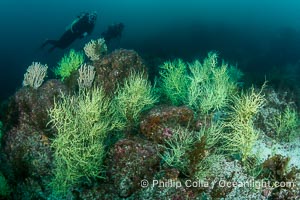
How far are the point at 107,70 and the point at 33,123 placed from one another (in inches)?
101

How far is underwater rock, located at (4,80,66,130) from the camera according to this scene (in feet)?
26.0

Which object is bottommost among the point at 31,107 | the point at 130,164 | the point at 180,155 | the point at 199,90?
the point at 130,164

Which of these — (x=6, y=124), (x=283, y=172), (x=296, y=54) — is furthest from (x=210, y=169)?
(x=296, y=54)

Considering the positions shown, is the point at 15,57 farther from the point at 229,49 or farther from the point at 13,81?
the point at 229,49

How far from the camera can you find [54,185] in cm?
682

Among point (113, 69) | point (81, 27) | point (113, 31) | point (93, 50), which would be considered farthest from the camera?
point (113, 31)

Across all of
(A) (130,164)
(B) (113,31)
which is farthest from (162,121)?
(B) (113,31)

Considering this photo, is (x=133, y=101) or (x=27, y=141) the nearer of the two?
(x=133, y=101)

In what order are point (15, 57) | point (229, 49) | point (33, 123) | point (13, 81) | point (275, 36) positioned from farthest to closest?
point (275, 36), point (15, 57), point (229, 49), point (13, 81), point (33, 123)

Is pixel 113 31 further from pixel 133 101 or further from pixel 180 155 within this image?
pixel 180 155

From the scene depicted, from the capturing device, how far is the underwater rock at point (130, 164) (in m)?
6.44

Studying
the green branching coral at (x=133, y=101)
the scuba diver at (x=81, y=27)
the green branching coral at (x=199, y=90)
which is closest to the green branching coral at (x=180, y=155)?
the green branching coral at (x=133, y=101)

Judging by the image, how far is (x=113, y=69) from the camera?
9391mm

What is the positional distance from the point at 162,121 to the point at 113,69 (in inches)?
112
